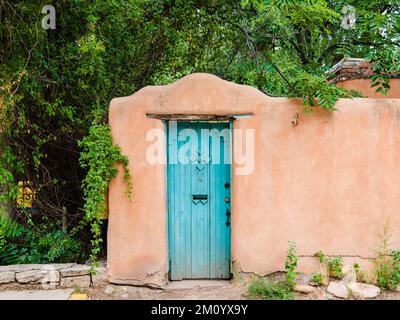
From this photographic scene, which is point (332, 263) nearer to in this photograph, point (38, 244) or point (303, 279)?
point (303, 279)

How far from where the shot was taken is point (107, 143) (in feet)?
15.8

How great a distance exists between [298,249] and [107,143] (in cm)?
291

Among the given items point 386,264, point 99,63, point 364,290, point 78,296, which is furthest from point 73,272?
point 386,264

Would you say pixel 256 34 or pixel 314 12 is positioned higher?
pixel 256 34

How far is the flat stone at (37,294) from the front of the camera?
4629 mm

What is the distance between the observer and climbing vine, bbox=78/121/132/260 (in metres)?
4.72

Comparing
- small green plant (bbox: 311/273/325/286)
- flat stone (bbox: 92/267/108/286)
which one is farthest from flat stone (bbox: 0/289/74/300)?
small green plant (bbox: 311/273/325/286)

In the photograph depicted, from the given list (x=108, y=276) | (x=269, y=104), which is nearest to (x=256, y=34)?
(x=269, y=104)

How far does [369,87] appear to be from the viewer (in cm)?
703

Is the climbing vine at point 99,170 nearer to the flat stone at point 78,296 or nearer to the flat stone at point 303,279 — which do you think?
the flat stone at point 78,296

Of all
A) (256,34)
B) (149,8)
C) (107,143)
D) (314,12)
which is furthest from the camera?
(256,34)

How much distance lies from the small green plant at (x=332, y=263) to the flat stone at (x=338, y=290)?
5.1 inches

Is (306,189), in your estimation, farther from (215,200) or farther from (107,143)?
(107,143)

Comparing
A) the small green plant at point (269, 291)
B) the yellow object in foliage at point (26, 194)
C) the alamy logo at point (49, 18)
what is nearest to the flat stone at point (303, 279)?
the small green plant at point (269, 291)
